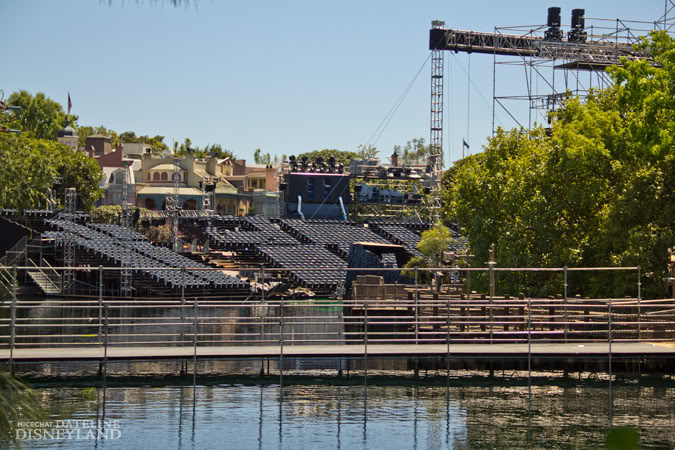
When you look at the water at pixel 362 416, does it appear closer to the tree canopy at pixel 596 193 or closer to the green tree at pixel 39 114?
the tree canopy at pixel 596 193

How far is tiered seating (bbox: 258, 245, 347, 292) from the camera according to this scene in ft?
247

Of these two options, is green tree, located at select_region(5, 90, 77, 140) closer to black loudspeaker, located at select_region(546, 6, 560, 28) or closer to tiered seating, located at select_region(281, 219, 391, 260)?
tiered seating, located at select_region(281, 219, 391, 260)

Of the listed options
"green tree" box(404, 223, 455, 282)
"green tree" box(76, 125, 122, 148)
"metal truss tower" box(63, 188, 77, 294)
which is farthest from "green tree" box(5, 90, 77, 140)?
"green tree" box(404, 223, 455, 282)

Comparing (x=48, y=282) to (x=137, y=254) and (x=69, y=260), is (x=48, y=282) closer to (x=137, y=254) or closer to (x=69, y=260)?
(x=69, y=260)

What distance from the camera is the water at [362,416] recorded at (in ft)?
62.8

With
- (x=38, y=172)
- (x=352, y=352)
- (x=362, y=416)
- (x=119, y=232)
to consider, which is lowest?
(x=362, y=416)

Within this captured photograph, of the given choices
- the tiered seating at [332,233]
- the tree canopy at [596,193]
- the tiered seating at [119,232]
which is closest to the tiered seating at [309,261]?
the tiered seating at [332,233]

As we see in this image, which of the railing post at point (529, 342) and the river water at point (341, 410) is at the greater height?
the railing post at point (529, 342)

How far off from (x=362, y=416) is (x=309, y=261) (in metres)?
59.0

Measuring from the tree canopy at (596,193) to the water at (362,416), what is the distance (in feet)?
39.4

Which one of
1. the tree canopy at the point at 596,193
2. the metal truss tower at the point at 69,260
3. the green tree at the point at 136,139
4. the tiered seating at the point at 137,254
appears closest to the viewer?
the tree canopy at the point at 596,193

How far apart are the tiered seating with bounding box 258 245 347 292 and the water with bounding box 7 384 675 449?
1968 inches

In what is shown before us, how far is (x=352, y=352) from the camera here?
82.2 ft

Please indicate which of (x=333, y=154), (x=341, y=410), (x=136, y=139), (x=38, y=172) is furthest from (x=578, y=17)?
(x=136, y=139)
